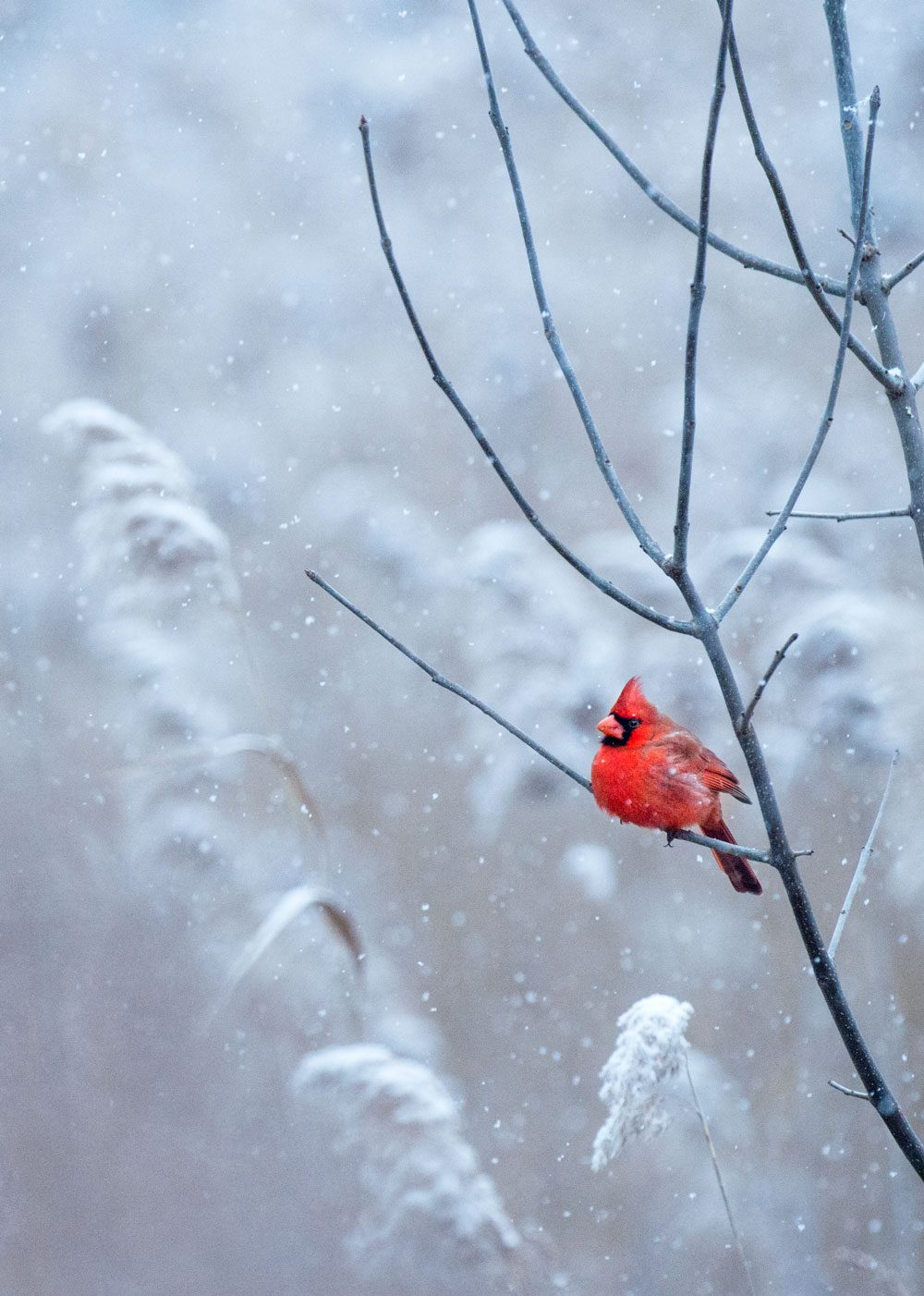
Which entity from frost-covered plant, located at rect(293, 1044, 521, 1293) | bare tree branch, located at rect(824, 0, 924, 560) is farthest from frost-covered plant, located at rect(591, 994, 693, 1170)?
bare tree branch, located at rect(824, 0, 924, 560)

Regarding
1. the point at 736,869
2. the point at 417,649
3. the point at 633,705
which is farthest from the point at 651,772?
the point at 417,649

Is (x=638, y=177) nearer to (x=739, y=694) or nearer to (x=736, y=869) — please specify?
(x=739, y=694)

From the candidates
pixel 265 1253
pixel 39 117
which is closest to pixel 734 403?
pixel 39 117

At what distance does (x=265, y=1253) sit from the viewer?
128cm

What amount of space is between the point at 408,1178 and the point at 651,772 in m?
0.67

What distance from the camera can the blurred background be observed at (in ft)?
4.23

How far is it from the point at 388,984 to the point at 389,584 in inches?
19.3

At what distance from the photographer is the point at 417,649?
1396 mm

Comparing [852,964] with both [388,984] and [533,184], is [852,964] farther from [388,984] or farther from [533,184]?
[533,184]

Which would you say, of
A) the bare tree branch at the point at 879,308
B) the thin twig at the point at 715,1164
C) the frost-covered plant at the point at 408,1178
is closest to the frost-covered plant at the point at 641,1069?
the thin twig at the point at 715,1164

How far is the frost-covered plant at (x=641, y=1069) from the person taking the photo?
982mm

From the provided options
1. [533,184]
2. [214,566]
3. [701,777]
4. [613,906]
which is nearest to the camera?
[701,777]

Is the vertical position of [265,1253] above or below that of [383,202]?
below

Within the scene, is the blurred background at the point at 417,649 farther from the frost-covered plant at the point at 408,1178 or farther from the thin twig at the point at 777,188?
the thin twig at the point at 777,188
